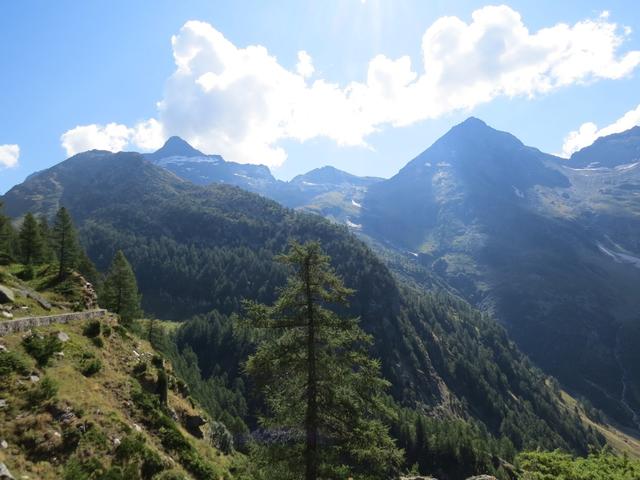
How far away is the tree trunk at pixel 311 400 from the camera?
1925cm

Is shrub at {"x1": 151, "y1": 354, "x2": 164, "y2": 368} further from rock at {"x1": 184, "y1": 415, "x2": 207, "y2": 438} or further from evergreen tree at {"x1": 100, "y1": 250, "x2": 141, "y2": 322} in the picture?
evergreen tree at {"x1": 100, "y1": 250, "x2": 141, "y2": 322}

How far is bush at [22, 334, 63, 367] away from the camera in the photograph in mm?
26891

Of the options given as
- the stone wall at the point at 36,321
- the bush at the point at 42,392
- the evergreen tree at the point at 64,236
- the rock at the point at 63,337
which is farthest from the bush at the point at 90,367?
the evergreen tree at the point at 64,236

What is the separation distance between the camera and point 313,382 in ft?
66.6

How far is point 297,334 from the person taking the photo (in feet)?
69.5

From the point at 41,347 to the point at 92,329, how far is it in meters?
7.44

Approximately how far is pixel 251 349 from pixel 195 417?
410 ft

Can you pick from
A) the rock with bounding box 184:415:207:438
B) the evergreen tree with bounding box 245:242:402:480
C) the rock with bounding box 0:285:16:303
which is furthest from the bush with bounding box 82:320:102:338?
the evergreen tree with bounding box 245:242:402:480

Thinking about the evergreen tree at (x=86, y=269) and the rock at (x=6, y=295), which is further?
the evergreen tree at (x=86, y=269)

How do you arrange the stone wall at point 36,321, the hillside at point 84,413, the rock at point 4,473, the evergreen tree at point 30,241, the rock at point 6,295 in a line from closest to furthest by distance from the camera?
the rock at point 4,473 → the hillside at point 84,413 → the stone wall at point 36,321 → the rock at point 6,295 → the evergreen tree at point 30,241

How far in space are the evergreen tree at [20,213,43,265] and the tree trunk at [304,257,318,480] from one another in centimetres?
7084

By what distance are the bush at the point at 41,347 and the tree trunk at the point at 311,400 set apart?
18.0m

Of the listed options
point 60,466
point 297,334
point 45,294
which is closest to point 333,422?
point 297,334

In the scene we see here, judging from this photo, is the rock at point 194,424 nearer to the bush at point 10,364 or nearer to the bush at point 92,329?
the bush at point 92,329
